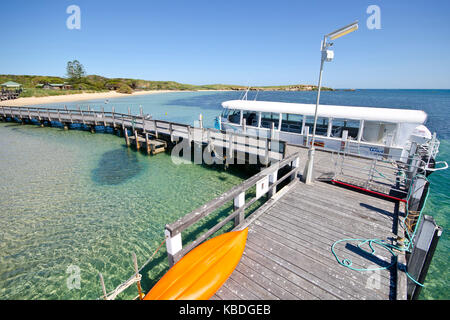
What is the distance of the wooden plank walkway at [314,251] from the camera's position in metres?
3.74

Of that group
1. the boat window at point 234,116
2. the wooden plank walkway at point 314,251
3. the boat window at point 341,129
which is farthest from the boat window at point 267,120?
the wooden plank walkway at point 314,251

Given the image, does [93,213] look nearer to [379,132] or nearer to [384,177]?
[384,177]

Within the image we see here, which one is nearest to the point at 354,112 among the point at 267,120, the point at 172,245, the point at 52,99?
the point at 267,120

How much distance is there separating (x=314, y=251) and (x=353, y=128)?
11.6m

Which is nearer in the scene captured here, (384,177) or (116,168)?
(384,177)

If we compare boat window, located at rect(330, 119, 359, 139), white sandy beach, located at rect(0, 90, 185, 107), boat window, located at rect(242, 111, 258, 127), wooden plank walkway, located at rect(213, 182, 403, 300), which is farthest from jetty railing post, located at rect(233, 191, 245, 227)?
white sandy beach, located at rect(0, 90, 185, 107)

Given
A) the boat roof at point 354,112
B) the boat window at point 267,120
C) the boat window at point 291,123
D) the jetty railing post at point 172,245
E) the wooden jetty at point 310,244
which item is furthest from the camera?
the boat window at point 267,120

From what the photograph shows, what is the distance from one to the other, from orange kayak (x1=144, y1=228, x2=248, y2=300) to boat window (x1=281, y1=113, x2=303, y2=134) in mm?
11940

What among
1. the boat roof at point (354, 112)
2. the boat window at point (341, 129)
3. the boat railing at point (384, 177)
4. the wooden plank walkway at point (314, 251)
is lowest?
the wooden plank walkway at point (314, 251)

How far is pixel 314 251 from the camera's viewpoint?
468 cm

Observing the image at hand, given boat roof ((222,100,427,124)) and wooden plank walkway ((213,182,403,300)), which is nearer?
wooden plank walkway ((213,182,403,300))

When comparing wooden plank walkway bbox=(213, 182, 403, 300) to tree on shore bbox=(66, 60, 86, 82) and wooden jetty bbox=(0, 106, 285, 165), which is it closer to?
wooden jetty bbox=(0, 106, 285, 165)

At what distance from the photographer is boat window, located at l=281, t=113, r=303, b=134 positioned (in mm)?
14909

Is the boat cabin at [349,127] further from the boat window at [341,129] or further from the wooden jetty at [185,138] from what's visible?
the wooden jetty at [185,138]
